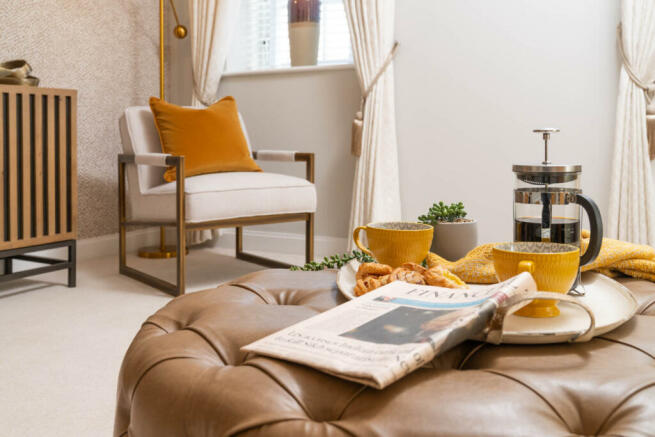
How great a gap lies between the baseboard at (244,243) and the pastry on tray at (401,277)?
2393 mm

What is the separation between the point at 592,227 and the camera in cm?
106

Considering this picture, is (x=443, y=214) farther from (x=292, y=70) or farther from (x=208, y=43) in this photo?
(x=208, y=43)

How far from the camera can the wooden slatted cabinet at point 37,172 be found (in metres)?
2.44

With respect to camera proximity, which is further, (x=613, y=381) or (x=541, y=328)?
(x=541, y=328)

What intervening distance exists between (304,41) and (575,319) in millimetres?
3017

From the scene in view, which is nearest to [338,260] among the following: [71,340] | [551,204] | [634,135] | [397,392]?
[551,204]

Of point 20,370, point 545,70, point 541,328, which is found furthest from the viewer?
point 545,70

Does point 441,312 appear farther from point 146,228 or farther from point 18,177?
point 146,228

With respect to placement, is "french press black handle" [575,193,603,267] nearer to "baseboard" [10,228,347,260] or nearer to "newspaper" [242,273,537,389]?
"newspaper" [242,273,537,389]

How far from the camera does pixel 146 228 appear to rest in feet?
12.6

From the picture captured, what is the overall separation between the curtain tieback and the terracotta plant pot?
1.81 ft

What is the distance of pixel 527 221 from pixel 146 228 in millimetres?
3100

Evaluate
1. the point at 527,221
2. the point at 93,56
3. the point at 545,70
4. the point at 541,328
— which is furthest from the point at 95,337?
the point at 545,70

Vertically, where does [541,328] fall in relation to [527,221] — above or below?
below
